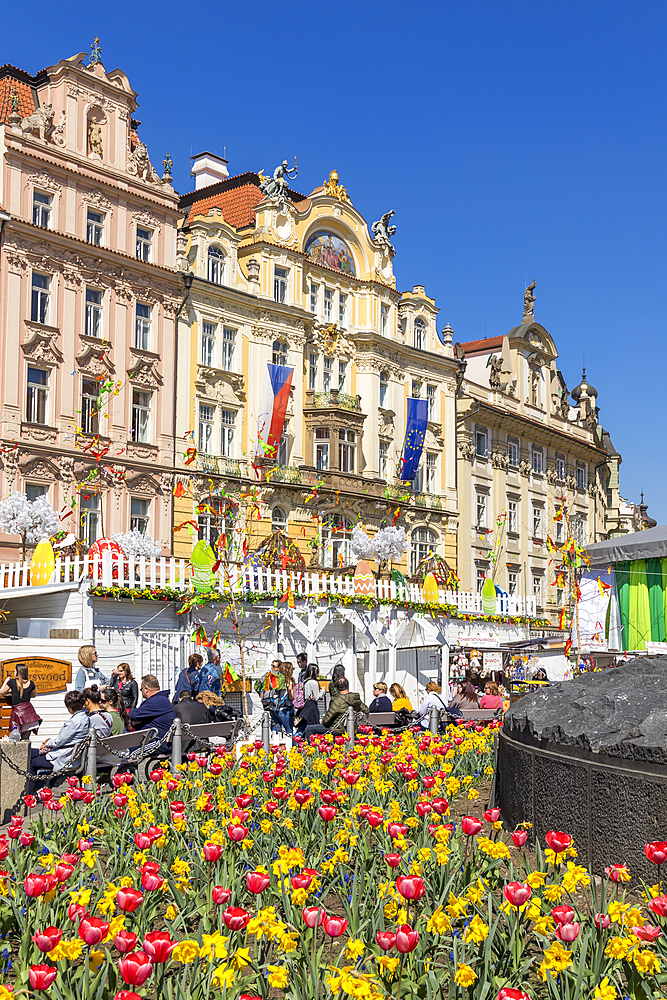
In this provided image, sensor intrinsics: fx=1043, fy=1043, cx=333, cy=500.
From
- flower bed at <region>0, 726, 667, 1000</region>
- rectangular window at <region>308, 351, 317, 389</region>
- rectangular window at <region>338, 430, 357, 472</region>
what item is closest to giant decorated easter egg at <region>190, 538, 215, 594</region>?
flower bed at <region>0, 726, 667, 1000</region>

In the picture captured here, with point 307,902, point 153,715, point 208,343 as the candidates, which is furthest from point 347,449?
point 307,902

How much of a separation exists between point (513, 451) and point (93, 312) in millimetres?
24557

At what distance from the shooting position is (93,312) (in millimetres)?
32375

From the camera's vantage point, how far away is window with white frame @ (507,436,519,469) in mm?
50094

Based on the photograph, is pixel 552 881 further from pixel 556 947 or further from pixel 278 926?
pixel 278 926

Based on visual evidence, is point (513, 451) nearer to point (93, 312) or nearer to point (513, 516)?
point (513, 516)

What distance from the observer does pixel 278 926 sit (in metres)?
3.90

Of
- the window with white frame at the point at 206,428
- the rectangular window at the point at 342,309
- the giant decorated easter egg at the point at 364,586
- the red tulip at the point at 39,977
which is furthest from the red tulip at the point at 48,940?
the rectangular window at the point at 342,309

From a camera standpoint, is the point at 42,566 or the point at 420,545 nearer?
the point at 42,566

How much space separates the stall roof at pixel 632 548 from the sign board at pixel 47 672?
12.5m

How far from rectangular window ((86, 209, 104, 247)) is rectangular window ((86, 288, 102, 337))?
59.1 inches

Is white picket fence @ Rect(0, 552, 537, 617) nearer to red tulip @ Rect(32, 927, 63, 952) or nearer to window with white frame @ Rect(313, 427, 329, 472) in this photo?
window with white frame @ Rect(313, 427, 329, 472)

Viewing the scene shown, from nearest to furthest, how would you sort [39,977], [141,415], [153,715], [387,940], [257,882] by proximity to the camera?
[39,977] < [387,940] < [257,882] < [153,715] < [141,415]

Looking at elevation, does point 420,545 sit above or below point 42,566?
above
